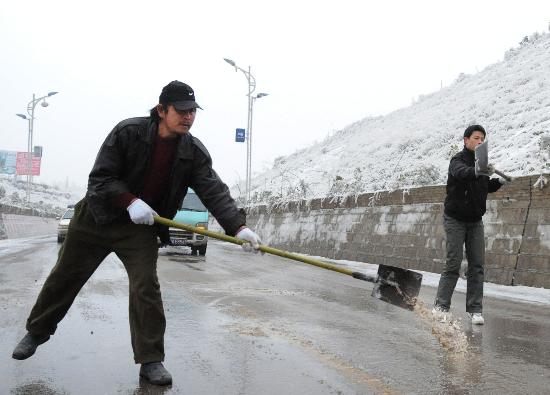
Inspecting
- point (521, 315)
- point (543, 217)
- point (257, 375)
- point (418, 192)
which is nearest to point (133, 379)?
point (257, 375)

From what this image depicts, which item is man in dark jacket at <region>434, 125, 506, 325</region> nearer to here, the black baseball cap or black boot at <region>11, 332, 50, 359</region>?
the black baseball cap

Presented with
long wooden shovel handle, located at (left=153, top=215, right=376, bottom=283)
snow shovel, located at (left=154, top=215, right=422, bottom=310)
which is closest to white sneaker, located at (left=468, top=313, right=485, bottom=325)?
snow shovel, located at (left=154, top=215, right=422, bottom=310)

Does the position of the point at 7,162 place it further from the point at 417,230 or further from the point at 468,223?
the point at 468,223

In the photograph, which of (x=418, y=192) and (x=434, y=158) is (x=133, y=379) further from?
(x=434, y=158)

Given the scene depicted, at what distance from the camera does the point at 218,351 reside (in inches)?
170

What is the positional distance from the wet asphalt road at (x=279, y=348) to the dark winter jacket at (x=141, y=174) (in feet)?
3.13

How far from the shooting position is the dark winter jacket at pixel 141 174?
368 cm

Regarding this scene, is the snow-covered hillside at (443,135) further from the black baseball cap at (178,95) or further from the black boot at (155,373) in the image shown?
the black boot at (155,373)

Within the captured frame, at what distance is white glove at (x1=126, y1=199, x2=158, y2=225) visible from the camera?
3.56 meters

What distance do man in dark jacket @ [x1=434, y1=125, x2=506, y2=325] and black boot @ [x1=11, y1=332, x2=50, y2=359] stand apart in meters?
3.93

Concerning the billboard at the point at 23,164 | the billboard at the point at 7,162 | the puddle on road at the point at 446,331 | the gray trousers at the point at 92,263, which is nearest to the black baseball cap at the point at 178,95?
the gray trousers at the point at 92,263

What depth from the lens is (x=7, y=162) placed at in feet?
255

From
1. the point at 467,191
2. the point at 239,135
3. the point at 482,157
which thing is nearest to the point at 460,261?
the point at 467,191

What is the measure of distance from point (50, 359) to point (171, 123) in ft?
5.91
